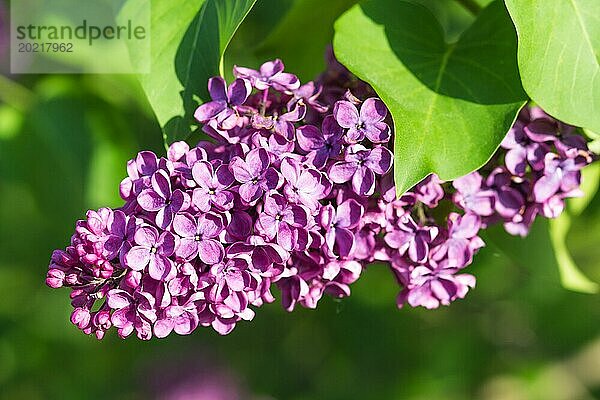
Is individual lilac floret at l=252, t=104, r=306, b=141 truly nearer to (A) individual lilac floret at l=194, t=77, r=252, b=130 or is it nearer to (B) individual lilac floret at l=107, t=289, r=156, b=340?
(A) individual lilac floret at l=194, t=77, r=252, b=130

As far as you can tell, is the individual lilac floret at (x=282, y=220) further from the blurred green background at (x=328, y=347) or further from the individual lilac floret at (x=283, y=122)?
the blurred green background at (x=328, y=347)

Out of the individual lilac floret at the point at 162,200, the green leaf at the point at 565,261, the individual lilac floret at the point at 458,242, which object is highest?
the individual lilac floret at the point at 162,200

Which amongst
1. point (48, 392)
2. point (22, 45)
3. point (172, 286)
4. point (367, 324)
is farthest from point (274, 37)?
A: point (48, 392)

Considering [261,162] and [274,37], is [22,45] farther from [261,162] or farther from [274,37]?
[261,162]

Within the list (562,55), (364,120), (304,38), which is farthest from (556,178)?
(304,38)

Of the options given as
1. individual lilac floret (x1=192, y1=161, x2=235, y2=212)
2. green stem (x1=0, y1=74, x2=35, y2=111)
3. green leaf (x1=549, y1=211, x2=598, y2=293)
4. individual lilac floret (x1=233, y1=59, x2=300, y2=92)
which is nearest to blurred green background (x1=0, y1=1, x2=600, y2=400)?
green stem (x1=0, y1=74, x2=35, y2=111)

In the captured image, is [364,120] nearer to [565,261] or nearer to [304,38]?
[304,38]

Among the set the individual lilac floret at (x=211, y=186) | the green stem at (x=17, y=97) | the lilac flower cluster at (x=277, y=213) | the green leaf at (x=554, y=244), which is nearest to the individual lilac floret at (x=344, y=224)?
the lilac flower cluster at (x=277, y=213)
